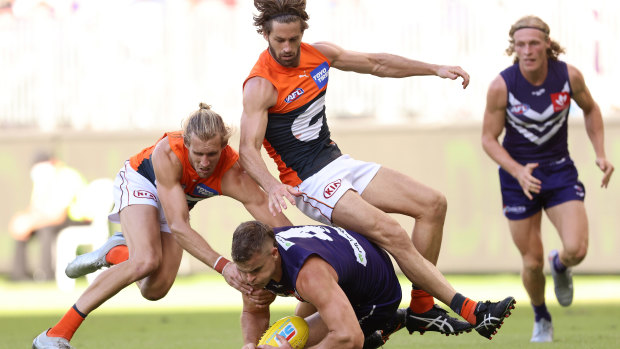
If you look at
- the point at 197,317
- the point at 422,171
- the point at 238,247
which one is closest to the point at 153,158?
the point at 238,247

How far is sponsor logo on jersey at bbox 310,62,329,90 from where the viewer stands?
7.64 m

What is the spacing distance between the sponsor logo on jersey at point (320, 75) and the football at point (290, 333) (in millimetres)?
1829

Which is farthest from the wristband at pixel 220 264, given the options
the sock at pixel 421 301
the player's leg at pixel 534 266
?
the player's leg at pixel 534 266

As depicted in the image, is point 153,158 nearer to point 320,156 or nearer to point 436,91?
point 320,156

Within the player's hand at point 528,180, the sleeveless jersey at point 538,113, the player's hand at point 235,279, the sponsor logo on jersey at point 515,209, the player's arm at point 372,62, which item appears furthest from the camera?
the sponsor logo on jersey at point 515,209

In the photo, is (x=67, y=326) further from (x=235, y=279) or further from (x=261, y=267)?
(x=261, y=267)

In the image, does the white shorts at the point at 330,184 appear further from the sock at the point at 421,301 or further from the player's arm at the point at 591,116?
the player's arm at the point at 591,116

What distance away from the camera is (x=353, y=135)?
15.8 meters

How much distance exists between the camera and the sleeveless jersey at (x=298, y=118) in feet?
24.6

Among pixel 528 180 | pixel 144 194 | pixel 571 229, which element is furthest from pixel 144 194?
pixel 571 229

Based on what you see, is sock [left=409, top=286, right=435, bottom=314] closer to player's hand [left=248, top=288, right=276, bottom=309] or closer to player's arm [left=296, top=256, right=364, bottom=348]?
player's hand [left=248, top=288, right=276, bottom=309]

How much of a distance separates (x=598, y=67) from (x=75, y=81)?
26.3ft

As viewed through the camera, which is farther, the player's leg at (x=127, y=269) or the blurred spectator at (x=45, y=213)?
the blurred spectator at (x=45, y=213)

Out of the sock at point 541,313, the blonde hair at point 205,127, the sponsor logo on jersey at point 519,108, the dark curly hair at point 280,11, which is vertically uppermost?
the dark curly hair at point 280,11
